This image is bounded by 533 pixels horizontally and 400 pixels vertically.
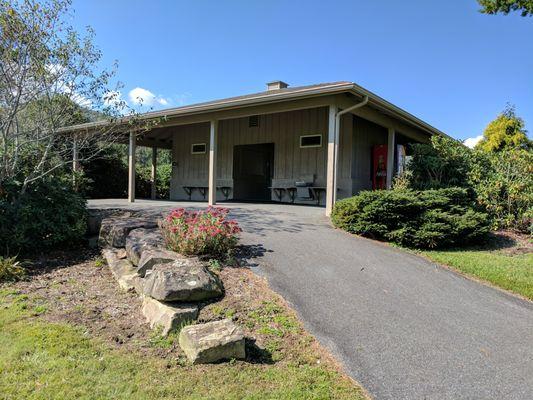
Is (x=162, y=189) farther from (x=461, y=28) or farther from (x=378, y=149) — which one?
(x=461, y=28)

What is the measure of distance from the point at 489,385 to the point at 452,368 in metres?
0.26

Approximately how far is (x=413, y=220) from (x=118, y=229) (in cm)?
501

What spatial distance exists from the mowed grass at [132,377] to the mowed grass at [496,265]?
3.55 m

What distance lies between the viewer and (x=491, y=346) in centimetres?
332

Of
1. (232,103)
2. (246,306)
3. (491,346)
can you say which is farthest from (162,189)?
(491,346)

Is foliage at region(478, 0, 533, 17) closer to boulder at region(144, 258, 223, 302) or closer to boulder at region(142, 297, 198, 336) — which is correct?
boulder at region(144, 258, 223, 302)

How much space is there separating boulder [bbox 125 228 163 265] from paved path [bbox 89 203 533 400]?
1367 millimetres

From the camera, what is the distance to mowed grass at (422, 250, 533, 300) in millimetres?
5043

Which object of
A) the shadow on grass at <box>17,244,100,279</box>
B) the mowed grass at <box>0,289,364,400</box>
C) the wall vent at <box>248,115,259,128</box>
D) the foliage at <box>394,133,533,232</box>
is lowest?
the mowed grass at <box>0,289,364,400</box>

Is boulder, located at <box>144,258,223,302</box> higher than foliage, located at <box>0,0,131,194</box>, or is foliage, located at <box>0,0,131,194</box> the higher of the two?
foliage, located at <box>0,0,131,194</box>

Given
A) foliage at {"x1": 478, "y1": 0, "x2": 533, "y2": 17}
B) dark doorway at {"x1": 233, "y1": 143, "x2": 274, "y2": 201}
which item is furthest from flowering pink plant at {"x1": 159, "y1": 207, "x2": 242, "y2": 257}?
foliage at {"x1": 478, "y1": 0, "x2": 533, "y2": 17}

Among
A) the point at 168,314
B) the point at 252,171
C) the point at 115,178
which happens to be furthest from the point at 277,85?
the point at 168,314

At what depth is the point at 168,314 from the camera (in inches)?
135

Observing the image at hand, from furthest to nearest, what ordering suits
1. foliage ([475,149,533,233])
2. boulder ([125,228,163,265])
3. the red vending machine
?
the red vending machine < foliage ([475,149,533,233]) < boulder ([125,228,163,265])
